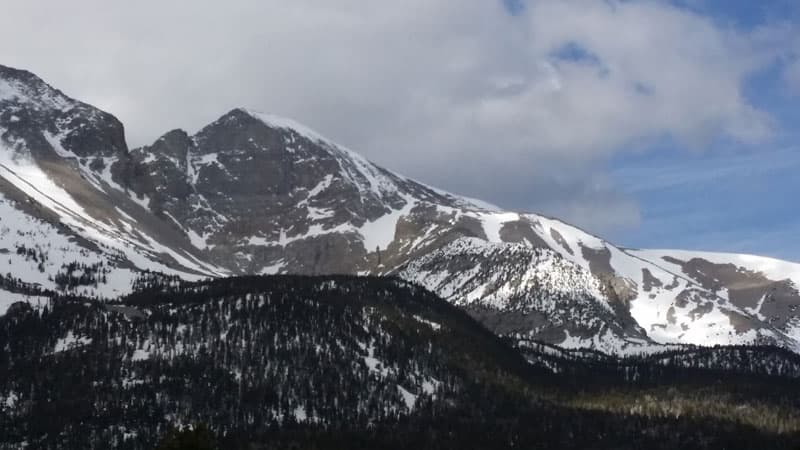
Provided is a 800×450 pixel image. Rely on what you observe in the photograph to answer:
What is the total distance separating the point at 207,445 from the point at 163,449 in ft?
17.9

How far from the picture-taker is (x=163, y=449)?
456 ft

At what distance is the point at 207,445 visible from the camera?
14275 centimetres
